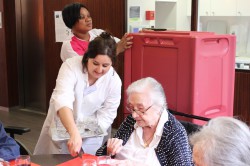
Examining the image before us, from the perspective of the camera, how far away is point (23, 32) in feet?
18.4

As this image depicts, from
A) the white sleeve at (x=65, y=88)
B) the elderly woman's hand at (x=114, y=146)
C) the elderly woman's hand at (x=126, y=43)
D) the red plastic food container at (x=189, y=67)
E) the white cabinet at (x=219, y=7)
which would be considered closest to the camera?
the elderly woman's hand at (x=114, y=146)

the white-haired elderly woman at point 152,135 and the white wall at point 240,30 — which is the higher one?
the white wall at point 240,30

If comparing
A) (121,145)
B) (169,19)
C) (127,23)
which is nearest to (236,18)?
(169,19)

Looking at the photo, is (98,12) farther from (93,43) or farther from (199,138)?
(199,138)

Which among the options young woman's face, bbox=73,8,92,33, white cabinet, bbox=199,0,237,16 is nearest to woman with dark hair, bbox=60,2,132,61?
young woman's face, bbox=73,8,92,33

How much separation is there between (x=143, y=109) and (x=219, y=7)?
343 centimetres

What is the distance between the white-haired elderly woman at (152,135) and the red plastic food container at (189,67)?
438mm

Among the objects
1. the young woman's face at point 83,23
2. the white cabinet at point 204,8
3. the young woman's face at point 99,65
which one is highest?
the white cabinet at point 204,8

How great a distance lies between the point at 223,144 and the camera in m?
1.11

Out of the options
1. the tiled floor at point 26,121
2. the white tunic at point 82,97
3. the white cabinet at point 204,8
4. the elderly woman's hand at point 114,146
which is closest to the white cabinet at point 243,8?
the white cabinet at point 204,8

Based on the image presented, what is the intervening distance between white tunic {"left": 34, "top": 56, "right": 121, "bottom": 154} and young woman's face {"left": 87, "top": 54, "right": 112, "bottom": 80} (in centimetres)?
9

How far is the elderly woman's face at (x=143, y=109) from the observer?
196 centimetres

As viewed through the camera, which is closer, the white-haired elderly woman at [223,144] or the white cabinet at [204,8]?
the white-haired elderly woman at [223,144]

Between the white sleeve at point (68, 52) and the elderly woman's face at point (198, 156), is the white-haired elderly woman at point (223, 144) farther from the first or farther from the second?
the white sleeve at point (68, 52)
